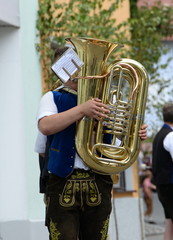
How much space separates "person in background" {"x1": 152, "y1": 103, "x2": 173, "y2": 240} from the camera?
7473mm

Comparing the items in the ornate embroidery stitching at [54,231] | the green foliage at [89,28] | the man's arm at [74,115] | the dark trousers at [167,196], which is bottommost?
the dark trousers at [167,196]

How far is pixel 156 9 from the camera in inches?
407

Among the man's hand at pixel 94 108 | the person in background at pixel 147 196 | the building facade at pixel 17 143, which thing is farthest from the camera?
the person in background at pixel 147 196

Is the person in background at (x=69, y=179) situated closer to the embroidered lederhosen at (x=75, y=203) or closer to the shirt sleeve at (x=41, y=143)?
the embroidered lederhosen at (x=75, y=203)

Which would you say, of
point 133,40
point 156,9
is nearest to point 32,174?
point 133,40

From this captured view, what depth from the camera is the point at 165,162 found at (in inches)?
295

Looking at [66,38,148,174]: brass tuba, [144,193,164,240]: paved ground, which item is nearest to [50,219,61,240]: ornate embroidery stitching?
[66,38,148,174]: brass tuba

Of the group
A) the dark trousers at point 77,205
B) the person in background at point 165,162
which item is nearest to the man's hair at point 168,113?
the person in background at point 165,162

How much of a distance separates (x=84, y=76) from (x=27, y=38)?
2.64 m

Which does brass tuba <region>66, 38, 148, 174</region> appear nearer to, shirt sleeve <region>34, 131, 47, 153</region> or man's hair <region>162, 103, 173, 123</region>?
shirt sleeve <region>34, 131, 47, 153</region>

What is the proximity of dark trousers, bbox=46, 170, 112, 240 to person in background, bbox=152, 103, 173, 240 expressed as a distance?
→ 293 centimetres

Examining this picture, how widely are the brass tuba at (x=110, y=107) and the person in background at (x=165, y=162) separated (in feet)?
9.39

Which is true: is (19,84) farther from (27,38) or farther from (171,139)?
(171,139)

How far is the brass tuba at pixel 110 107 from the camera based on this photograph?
445 cm
